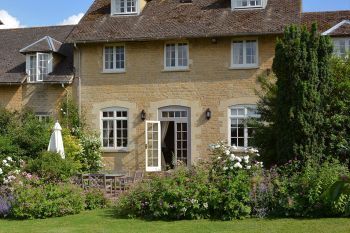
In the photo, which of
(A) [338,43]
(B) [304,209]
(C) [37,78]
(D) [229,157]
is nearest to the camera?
(B) [304,209]

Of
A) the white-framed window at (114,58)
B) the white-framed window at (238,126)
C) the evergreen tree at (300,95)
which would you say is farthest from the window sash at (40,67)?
the evergreen tree at (300,95)

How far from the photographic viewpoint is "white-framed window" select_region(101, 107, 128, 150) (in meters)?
21.5

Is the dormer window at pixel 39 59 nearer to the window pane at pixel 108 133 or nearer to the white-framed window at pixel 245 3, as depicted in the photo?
the window pane at pixel 108 133

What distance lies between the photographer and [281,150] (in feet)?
42.1

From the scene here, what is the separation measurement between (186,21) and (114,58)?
3.42 m

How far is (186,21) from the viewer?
21297mm

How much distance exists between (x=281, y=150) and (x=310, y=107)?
1.29 meters

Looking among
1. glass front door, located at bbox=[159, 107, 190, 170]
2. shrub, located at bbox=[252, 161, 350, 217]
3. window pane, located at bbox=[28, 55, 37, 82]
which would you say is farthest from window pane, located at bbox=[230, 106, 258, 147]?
shrub, located at bbox=[252, 161, 350, 217]

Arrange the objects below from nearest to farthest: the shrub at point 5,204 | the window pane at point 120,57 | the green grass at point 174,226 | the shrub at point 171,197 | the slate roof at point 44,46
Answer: the green grass at point 174,226, the shrub at point 171,197, the shrub at point 5,204, the window pane at point 120,57, the slate roof at point 44,46

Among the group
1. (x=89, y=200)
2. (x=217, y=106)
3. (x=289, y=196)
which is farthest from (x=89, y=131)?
(x=289, y=196)

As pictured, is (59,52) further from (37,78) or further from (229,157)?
(229,157)

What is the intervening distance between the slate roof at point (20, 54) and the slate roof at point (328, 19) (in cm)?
1063

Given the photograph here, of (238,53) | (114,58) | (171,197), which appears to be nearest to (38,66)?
(114,58)

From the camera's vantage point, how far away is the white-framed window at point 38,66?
22.2m
